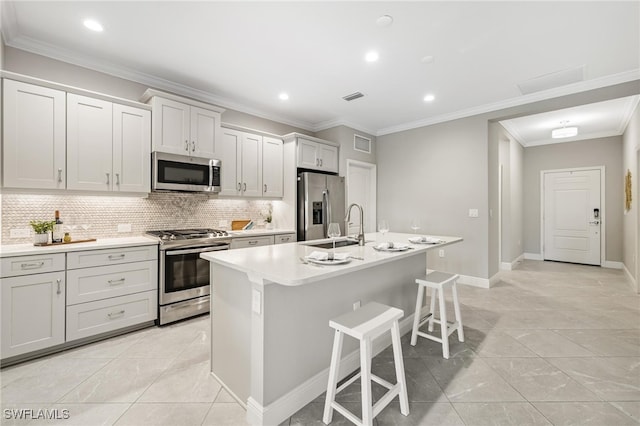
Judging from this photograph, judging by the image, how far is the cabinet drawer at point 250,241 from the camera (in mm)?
3562

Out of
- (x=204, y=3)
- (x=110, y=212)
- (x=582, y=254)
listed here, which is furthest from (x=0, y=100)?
(x=582, y=254)

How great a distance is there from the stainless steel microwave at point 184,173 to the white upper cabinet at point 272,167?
80 centimetres

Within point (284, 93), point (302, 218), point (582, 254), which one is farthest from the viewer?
point (582, 254)

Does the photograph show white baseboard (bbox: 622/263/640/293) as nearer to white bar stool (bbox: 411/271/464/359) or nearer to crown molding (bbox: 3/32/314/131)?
white bar stool (bbox: 411/271/464/359)

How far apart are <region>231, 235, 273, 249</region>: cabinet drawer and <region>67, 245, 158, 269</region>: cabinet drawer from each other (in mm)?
902

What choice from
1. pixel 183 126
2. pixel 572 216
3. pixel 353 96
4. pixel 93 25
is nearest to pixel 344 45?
pixel 353 96

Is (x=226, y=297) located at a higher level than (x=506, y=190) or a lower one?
lower

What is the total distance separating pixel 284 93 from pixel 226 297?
2.96 m

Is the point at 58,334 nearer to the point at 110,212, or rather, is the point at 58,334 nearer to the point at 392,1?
the point at 110,212

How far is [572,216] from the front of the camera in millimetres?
6344

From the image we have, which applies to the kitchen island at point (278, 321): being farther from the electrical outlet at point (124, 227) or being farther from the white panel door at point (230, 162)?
the white panel door at point (230, 162)

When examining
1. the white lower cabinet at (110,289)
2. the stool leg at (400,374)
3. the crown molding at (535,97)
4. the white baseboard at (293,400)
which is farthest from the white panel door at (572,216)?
the white lower cabinet at (110,289)

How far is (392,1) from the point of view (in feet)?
6.99

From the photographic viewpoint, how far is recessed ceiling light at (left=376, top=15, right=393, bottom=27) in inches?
90.1
